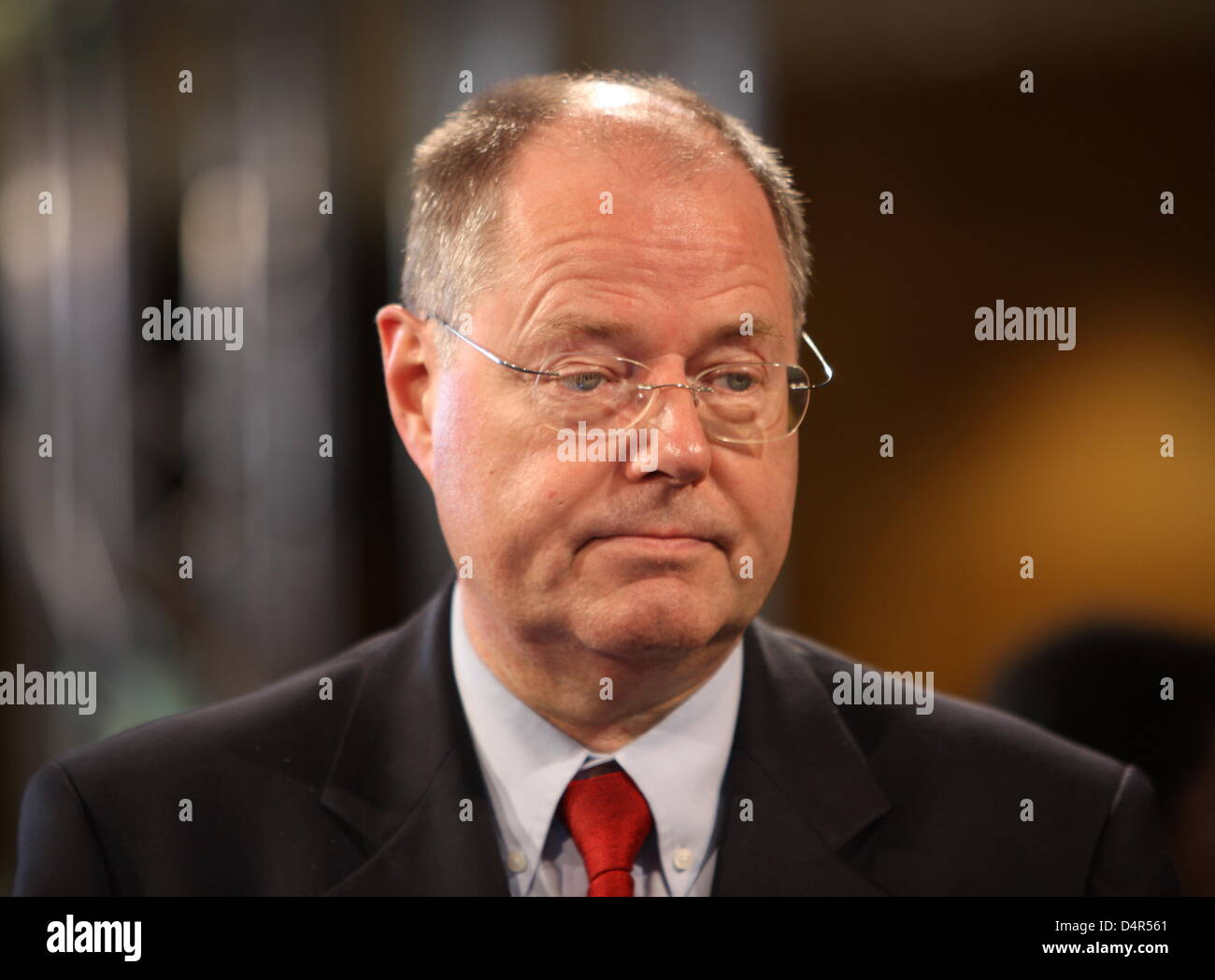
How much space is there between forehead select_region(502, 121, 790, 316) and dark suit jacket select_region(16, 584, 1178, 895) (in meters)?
0.57

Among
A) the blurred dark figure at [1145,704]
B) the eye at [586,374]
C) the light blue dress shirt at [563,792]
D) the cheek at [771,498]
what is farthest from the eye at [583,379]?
the blurred dark figure at [1145,704]

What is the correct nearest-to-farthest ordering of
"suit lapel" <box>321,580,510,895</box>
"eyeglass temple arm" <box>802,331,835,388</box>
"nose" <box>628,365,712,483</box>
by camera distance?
"nose" <box>628,365,712,483</box>
"suit lapel" <box>321,580,510,895</box>
"eyeglass temple arm" <box>802,331,835,388</box>

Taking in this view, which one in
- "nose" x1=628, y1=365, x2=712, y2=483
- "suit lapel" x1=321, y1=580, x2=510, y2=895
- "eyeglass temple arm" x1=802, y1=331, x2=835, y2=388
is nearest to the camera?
"nose" x1=628, y1=365, x2=712, y2=483

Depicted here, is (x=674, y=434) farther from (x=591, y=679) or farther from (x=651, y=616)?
(x=591, y=679)

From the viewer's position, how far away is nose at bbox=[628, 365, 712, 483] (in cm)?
153

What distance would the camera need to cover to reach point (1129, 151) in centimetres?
187

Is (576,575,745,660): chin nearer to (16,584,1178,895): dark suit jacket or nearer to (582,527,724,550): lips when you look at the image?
(582,527,724,550): lips

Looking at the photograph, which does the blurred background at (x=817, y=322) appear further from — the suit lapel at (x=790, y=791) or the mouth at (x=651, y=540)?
the mouth at (x=651, y=540)

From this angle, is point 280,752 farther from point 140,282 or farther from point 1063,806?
point 1063,806

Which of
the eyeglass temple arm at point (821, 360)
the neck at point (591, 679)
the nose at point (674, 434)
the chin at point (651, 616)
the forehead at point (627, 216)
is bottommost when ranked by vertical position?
the neck at point (591, 679)

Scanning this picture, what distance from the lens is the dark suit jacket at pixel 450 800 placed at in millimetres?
1661

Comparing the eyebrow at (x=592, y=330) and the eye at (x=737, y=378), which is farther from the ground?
Result: the eyebrow at (x=592, y=330)

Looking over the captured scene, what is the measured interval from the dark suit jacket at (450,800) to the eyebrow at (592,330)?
1.56ft

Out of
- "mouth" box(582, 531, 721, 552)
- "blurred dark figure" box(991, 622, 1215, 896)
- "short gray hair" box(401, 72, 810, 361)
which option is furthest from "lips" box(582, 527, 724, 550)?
"blurred dark figure" box(991, 622, 1215, 896)
